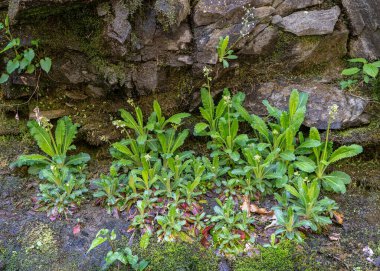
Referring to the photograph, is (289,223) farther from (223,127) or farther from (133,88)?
(133,88)

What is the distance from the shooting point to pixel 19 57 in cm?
434

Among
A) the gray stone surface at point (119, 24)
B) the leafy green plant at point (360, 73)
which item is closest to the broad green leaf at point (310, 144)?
the leafy green plant at point (360, 73)

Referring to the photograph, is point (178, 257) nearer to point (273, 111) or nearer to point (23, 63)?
point (273, 111)

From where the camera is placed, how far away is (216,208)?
3.69 meters

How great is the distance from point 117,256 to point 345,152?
7.96ft

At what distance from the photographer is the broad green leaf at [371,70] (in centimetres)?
439

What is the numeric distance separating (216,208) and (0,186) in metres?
2.30

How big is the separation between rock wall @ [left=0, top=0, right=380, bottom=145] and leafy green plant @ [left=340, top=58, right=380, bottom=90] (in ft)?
0.41

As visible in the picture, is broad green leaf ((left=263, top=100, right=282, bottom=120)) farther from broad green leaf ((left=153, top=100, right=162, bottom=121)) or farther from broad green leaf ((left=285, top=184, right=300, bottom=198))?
broad green leaf ((left=153, top=100, right=162, bottom=121))

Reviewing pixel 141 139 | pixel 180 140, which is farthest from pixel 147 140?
pixel 180 140

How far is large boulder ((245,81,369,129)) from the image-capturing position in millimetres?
4312

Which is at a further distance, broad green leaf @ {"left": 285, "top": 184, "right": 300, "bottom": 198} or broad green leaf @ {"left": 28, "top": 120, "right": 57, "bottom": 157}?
broad green leaf @ {"left": 28, "top": 120, "right": 57, "bottom": 157}

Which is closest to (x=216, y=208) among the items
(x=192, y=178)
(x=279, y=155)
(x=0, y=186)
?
(x=192, y=178)

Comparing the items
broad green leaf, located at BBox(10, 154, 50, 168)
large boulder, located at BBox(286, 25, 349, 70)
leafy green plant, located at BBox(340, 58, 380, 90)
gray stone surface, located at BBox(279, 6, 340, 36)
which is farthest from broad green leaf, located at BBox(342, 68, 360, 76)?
broad green leaf, located at BBox(10, 154, 50, 168)
